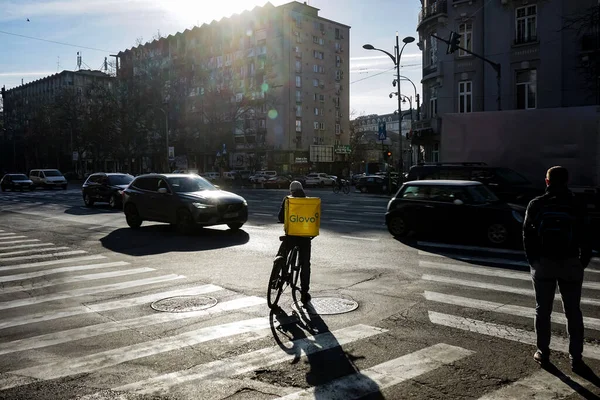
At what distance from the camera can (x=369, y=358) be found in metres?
4.83

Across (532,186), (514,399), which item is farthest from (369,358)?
(532,186)

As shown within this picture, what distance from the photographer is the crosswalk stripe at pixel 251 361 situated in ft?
14.1

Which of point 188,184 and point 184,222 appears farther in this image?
point 188,184

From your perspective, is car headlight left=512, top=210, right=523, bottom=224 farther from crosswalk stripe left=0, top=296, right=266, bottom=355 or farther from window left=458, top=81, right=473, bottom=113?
window left=458, top=81, right=473, bottom=113

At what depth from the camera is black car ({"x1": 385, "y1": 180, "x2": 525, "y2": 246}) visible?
11.8m

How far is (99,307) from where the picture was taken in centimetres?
689

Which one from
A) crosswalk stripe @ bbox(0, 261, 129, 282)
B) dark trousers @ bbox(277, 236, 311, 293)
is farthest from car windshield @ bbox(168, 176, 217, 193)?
dark trousers @ bbox(277, 236, 311, 293)

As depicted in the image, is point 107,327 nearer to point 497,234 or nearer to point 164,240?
point 164,240

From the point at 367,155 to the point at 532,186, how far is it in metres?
82.5

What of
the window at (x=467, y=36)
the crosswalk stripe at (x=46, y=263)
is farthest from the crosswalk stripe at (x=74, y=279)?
the window at (x=467, y=36)

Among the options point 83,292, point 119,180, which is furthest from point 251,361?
point 119,180

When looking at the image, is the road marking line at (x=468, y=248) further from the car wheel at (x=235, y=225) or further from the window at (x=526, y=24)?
the window at (x=526, y=24)

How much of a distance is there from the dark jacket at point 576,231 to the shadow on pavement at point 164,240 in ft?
27.4

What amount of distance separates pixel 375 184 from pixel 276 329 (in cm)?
3337
